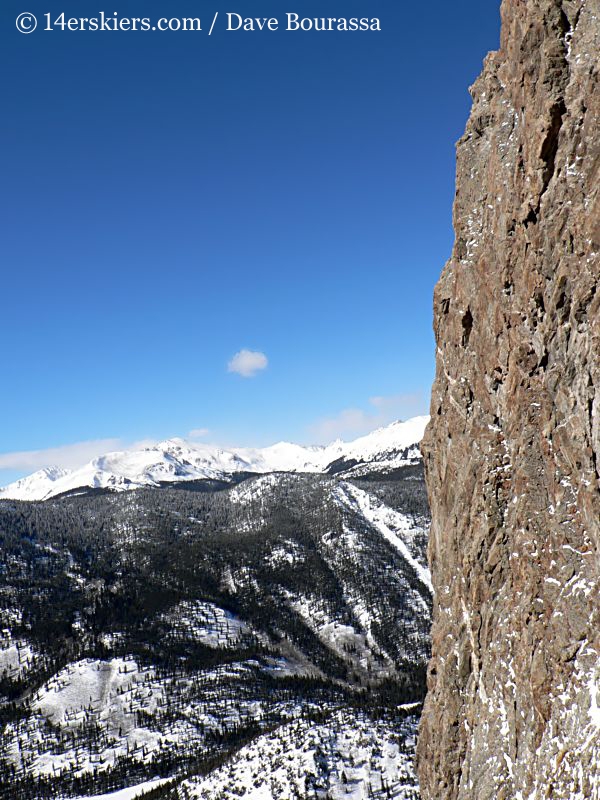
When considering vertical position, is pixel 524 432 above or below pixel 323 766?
above

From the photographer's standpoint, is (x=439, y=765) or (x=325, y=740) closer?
(x=439, y=765)

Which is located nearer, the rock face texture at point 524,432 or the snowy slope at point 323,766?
the rock face texture at point 524,432

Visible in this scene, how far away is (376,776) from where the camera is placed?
135125mm

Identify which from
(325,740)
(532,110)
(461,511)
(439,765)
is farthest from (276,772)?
(532,110)

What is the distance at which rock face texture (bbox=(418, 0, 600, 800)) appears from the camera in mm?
25672

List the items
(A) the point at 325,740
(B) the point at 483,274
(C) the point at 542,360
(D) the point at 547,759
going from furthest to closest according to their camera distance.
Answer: (A) the point at 325,740
(B) the point at 483,274
(C) the point at 542,360
(D) the point at 547,759

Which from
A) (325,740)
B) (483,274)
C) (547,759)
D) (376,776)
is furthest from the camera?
(325,740)

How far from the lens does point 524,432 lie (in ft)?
101

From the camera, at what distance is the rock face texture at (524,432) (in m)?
25.7

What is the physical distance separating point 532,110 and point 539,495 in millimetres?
19824

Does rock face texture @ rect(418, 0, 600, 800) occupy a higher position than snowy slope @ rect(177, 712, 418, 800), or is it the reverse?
rock face texture @ rect(418, 0, 600, 800)

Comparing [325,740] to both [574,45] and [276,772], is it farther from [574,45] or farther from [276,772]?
[574,45]

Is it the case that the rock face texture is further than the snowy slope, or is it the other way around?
the snowy slope

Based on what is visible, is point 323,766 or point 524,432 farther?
point 323,766
